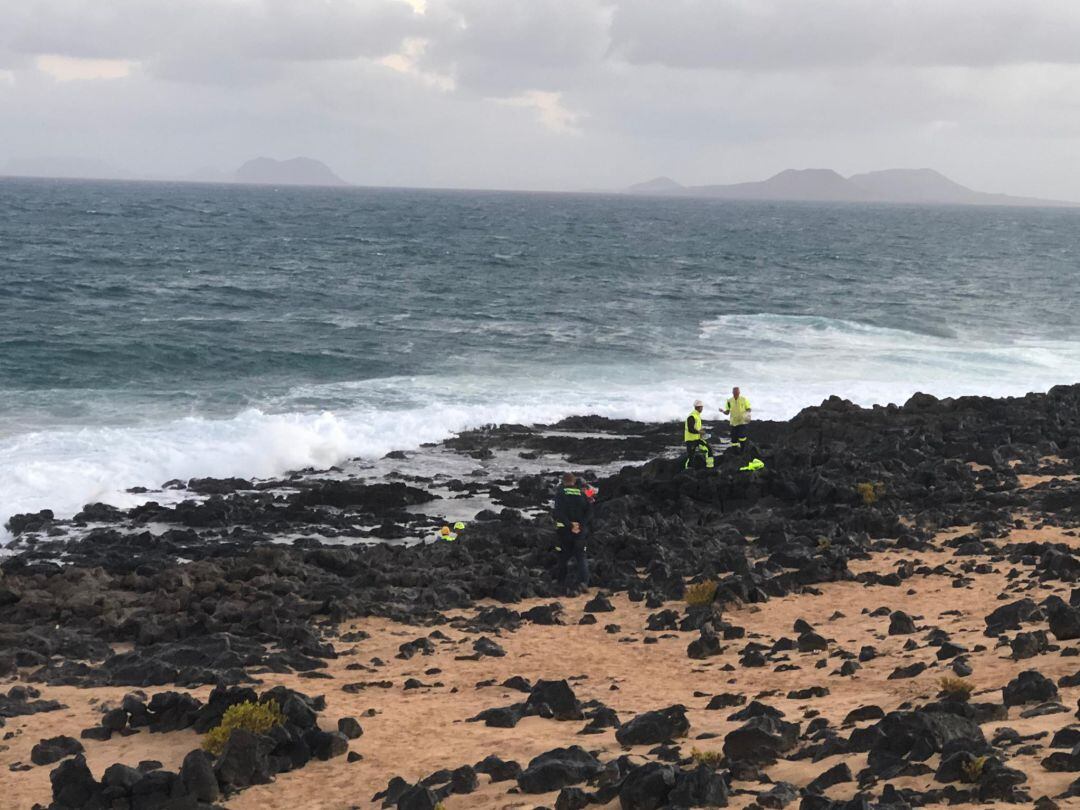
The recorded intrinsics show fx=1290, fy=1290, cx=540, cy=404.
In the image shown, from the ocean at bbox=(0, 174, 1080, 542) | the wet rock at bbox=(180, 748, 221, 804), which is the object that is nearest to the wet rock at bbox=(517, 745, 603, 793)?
the wet rock at bbox=(180, 748, 221, 804)

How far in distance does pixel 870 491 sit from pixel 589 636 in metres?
7.53

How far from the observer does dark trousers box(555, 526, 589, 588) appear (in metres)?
18.0

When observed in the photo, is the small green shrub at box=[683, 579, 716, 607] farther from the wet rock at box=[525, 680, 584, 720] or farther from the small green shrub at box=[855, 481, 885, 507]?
the small green shrub at box=[855, 481, 885, 507]

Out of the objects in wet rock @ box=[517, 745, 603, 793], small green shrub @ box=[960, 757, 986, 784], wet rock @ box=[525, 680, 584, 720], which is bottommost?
wet rock @ box=[525, 680, 584, 720]

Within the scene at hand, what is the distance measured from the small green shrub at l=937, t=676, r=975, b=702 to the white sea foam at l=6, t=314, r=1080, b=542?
56.5 feet

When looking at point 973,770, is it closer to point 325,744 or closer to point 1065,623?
point 1065,623

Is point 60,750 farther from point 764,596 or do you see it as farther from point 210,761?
point 764,596

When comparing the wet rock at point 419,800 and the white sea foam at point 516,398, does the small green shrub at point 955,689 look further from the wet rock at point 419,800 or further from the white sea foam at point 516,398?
the white sea foam at point 516,398

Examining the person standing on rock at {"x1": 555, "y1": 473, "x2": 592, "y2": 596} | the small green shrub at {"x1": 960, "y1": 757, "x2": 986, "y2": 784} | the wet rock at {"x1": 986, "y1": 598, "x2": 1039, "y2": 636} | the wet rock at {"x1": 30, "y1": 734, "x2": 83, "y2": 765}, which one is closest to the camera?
the small green shrub at {"x1": 960, "y1": 757, "x2": 986, "y2": 784}

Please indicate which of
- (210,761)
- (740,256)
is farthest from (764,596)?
(740,256)

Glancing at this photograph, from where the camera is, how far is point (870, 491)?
2125cm

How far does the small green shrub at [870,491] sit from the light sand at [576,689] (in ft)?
12.5

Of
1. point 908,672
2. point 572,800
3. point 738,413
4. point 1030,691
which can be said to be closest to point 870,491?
point 738,413

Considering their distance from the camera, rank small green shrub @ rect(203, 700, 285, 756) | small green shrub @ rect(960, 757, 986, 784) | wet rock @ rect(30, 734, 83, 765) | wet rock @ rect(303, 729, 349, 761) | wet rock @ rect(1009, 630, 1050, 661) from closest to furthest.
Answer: small green shrub @ rect(960, 757, 986, 784) < small green shrub @ rect(203, 700, 285, 756) < wet rock @ rect(303, 729, 349, 761) < wet rock @ rect(30, 734, 83, 765) < wet rock @ rect(1009, 630, 1050, 661)
